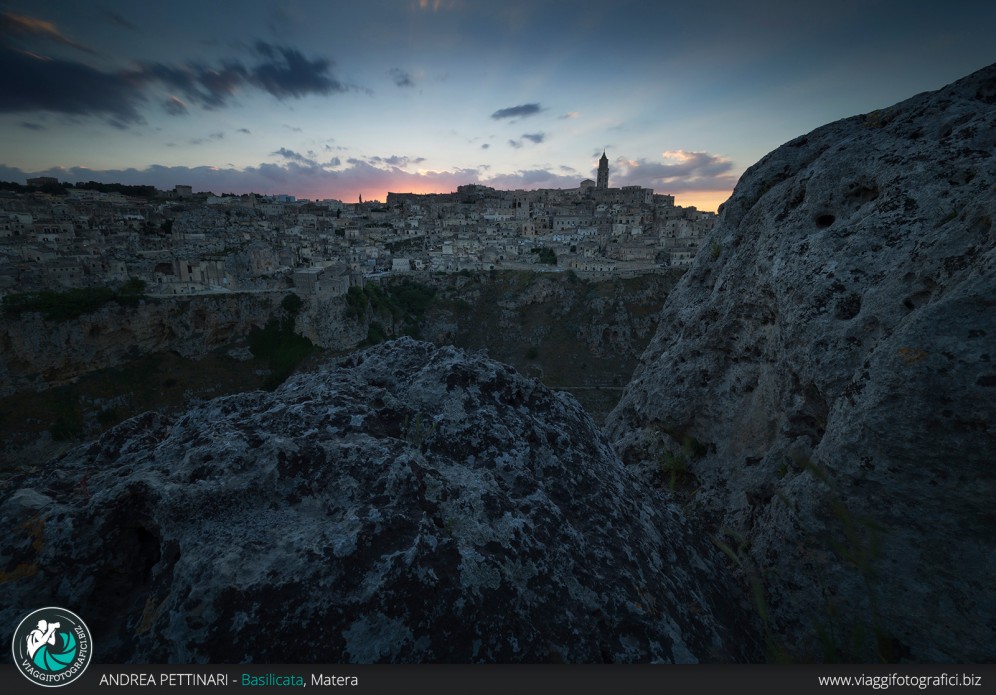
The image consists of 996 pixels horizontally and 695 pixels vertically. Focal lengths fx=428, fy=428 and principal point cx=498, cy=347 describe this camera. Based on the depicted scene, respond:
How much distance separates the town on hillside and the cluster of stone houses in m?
0.20

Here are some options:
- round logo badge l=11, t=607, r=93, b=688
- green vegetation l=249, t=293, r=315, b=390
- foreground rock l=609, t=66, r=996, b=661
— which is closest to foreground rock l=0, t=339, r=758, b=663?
round logo badge l=11, t=607, r=93, b=688

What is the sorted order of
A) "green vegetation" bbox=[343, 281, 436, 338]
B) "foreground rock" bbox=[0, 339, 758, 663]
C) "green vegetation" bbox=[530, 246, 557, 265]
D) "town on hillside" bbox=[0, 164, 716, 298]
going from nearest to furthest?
"foreground rock" bbox=[0, 339, 758, 663] < "town on hillside" bbox=[0, 164, 716, 298] < "green vegetation" bbox=[343, 281, 436, 338] < "green vegetation" bbox=[530, 246, 557, 265]

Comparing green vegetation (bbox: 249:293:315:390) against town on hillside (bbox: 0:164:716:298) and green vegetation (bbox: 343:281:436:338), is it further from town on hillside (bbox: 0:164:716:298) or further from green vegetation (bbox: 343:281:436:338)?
green vegetation (bbox: 343:281:436:338)

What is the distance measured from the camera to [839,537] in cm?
320

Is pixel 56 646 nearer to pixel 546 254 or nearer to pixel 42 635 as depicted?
pixel 42 635

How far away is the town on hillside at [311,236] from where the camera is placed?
42906 mm

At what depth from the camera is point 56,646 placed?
234 centimetres

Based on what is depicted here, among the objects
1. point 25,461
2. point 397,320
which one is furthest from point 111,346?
point 397,320

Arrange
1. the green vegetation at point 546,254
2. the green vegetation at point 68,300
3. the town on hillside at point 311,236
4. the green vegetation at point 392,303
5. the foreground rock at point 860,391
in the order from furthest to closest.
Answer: the green vegetation at point 546,254 < the green vegetation at point 392,303 < the town on hillside at point 311,236 < the green vegetation at point 68,300 < the foreground rock at point 860,391

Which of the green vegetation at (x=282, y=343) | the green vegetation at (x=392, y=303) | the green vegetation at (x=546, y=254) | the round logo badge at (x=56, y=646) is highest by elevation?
the green vegetation at (x=546, y=254)

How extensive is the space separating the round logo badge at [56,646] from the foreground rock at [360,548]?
0.09 meters

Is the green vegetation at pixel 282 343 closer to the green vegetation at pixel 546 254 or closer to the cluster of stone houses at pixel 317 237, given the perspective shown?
the cluster of stone houses at pixel 317 237

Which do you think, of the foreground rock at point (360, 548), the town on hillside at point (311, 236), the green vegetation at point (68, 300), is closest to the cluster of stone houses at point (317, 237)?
the town on hillside at point (311, 236)

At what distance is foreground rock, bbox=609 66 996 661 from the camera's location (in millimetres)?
2754
